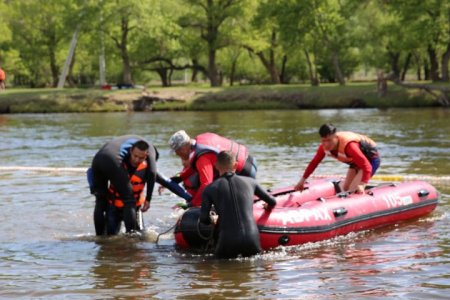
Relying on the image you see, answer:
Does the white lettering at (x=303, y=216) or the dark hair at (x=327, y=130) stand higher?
the dark hair at (x=327, y=130)

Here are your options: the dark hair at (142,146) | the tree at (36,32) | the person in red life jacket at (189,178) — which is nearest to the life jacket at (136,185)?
the dark hair at (142,146)

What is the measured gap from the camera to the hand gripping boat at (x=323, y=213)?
943cm

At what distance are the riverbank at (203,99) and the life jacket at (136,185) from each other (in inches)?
1321

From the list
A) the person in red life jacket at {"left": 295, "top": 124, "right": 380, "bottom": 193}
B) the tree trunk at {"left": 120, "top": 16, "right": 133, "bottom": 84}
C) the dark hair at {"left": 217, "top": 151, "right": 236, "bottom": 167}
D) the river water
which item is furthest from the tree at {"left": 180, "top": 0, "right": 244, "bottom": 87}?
the dark hair at {"left": 217, "top": 151, "right": 236, "bottom": 167}

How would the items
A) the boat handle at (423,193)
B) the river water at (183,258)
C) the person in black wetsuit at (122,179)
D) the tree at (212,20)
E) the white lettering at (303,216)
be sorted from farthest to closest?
the tree at (212,20)
the boat handle at (423,193)
the person in black wetsuit at (122,179)
the white lettering at (303,216)
the river water at (183,258)

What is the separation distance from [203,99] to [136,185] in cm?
3660

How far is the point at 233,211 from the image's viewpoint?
8.78 m

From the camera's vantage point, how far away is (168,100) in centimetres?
4684

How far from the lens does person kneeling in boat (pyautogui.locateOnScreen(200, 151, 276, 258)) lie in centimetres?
875

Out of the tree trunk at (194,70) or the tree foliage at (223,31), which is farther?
the tree trunk at (194,70)

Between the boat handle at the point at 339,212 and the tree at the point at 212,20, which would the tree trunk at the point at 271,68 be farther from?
the boat handle at the point at 339,212

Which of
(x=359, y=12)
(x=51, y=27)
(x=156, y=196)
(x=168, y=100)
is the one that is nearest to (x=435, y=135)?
(x=156, y=196)

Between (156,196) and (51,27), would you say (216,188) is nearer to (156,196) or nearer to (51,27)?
(156,196)

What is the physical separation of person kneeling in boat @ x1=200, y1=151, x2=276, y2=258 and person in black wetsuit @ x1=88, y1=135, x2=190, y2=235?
126 centimetres
